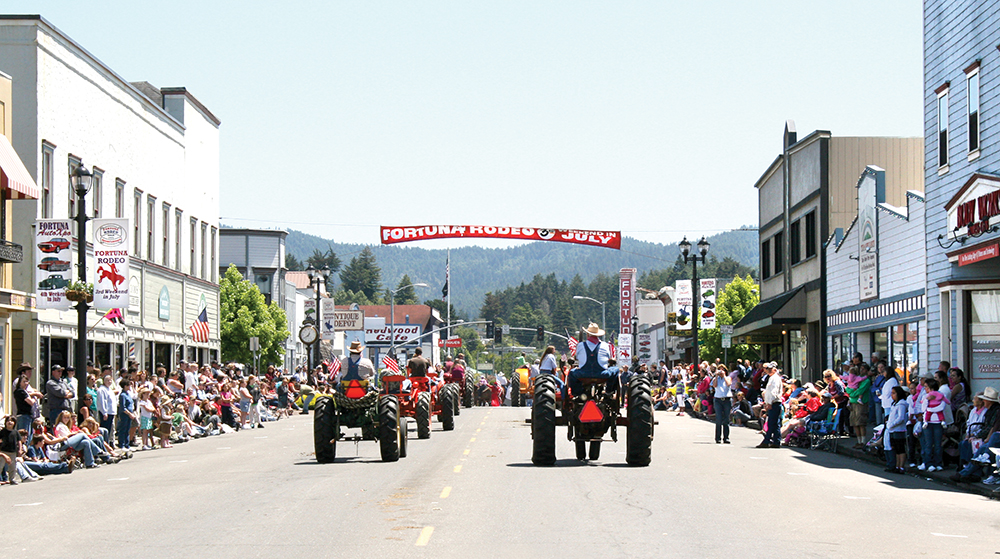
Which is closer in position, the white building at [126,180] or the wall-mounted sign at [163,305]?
the white building at [126,180]

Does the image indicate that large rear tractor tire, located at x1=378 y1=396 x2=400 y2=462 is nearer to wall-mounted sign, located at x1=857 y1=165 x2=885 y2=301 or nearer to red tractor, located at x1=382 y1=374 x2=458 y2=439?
red tractor, located at x1=382 y1=374 x2=458 y2=439

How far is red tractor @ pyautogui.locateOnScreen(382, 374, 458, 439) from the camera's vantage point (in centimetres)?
2408

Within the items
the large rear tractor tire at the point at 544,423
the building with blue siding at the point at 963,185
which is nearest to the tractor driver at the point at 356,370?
the large rear tractor tire at the point at 544,423

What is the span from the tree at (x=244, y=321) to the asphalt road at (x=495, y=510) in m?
49.8

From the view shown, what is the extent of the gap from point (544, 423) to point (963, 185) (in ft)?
34.9

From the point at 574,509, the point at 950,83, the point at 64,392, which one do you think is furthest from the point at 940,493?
→ the point at 64,392

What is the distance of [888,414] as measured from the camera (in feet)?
68.1

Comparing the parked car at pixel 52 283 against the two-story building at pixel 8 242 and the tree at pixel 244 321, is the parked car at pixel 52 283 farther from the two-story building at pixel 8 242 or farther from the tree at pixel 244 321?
the tree at pixel 244 321

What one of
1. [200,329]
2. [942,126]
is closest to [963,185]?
[942,126]

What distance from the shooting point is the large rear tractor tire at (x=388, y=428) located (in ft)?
65.7

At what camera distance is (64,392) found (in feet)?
76.3

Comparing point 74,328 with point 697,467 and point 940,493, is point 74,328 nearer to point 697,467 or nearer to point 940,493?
point 697,467

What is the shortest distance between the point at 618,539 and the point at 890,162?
29229 mm

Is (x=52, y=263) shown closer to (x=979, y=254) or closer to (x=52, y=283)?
(x=52, y=283)
